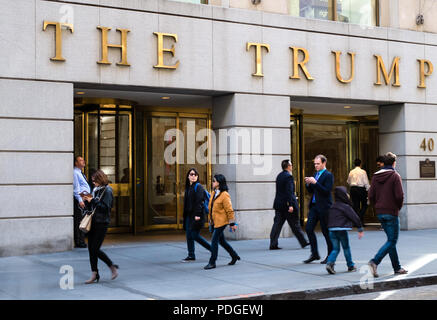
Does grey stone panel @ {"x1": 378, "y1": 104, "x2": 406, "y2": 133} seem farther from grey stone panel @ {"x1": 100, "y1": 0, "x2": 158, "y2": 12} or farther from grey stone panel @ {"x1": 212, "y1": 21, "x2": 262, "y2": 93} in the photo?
grey stone panel @ {"x1": 100, "y1": 0, "x2": 158, "y2": 12}

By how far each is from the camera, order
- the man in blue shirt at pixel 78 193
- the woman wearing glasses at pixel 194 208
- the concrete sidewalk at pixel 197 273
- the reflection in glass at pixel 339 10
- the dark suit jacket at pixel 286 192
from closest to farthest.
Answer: the concrete sidewalk at pixel 197 273
the woman wearing glasses at pixel 194 208
the dark suit jacket at pixel 286 192
the man in blue shirt at pixel 78 193
the reflection in glass at pixel 339 10

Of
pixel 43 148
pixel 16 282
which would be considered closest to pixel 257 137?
pixel 43 148

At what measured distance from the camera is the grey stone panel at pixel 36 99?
1141 cm

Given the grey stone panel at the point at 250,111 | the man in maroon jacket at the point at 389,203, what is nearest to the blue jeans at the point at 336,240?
the man in maroon jacket at the point at 389,203

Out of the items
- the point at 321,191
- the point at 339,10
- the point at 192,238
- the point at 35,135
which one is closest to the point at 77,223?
the point at 35,135

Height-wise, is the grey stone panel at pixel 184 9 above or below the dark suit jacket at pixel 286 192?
above

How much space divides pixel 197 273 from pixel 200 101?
6.52 meters

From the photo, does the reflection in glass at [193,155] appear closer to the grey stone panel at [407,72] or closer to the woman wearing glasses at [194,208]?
the grey stone panel at [407,72]

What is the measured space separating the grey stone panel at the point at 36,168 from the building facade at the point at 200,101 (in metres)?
0.02

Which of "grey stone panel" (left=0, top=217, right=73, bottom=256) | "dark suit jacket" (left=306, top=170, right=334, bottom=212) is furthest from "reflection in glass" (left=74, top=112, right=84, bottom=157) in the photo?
"dark suit jacket" (left=306, top=170, right=334, bottom=212)

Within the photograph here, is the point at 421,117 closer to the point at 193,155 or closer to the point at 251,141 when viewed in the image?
the point at 251,141

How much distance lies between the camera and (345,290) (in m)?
8.15

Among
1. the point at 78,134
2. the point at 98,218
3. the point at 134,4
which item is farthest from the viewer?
the point at 78,134

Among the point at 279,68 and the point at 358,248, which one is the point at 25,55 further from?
the point at 358,248
